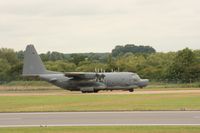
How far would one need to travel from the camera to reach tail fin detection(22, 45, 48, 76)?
259ft

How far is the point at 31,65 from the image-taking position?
259 feet

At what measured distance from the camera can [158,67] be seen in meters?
127

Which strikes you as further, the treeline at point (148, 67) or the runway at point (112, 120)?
the treeline at point (148, 67)

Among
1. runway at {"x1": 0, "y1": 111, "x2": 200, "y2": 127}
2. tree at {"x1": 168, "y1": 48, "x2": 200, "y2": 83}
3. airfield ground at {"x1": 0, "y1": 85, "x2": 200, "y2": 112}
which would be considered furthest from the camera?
tree at {"x1": 168, "y1": 48, "x2": 200, "y2": 83}

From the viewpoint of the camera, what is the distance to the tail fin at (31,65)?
259 feet

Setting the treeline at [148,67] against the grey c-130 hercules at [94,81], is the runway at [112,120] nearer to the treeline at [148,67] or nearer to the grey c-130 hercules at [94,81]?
the grey c-130 hercules at [94,81]

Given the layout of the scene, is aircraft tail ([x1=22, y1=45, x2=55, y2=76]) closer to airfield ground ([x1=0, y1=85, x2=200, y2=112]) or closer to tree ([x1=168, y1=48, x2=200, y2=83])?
airfield ground ([x1=0, y1=85, x2=200, y2=112])
